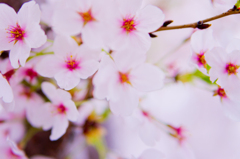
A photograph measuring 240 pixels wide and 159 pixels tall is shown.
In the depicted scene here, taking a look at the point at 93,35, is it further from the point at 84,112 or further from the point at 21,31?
the point at 84,112

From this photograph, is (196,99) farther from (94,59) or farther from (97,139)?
(94,59)

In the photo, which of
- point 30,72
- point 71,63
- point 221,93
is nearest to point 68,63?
point 71,63

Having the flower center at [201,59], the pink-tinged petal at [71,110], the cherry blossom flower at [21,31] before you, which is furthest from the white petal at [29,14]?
the flower center at [201,59]

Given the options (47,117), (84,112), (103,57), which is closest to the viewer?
(103,57)

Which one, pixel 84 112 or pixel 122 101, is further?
pixel 84 112

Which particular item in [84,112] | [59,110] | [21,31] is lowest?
[84,112]

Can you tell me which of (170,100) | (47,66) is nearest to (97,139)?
(47,66)

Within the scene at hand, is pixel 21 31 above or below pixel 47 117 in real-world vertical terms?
above
